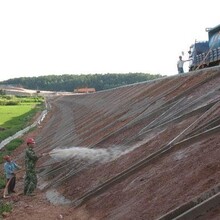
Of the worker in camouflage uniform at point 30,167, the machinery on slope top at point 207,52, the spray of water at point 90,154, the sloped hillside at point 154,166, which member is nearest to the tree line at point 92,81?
the machinery on slope top at point 207,52

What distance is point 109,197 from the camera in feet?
31.5

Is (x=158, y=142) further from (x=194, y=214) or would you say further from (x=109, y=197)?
(x=194, y=214)

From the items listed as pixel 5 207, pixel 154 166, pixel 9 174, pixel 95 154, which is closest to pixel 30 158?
pixel 9 174

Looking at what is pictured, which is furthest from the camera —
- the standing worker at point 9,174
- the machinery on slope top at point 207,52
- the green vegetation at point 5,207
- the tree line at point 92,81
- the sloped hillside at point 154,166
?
the tree line at point 92,81

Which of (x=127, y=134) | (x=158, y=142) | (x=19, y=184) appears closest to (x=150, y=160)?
(x=158, y=142)

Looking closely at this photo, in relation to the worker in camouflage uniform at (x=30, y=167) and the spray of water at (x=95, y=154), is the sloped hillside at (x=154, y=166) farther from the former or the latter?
the worker in camouflage uniform at (x=30, y=167)

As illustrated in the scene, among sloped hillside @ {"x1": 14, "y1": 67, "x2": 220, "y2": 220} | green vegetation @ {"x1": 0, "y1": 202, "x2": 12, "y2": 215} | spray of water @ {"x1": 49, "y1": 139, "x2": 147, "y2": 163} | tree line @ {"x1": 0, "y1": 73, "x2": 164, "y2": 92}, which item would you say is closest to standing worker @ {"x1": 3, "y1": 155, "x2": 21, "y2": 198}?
sloped hillside @ {"x1": 14, "y1": 67, "x2": 220, "y2": 220}

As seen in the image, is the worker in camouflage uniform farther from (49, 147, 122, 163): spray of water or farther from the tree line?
the tree line

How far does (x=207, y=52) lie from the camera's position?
2430 centimetres

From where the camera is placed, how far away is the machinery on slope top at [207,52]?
77.8 feet

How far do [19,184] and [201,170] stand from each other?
980 cm

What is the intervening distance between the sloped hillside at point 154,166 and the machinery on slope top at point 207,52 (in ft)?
A: 22.6

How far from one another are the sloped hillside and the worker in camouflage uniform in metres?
0.55

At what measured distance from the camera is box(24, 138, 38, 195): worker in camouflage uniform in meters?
13.3
